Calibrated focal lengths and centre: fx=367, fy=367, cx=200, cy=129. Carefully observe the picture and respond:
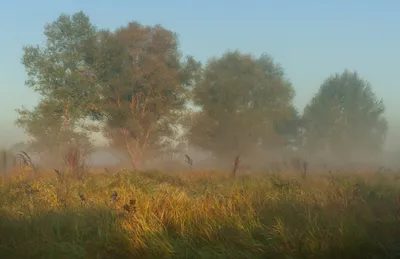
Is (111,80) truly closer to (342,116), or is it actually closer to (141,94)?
(141,94)

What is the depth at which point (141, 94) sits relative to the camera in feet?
89.2

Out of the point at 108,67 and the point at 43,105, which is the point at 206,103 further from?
the point at 43,105

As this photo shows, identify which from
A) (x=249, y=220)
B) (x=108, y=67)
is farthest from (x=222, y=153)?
(x=249, y=220)

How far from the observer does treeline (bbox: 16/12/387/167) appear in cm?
2558

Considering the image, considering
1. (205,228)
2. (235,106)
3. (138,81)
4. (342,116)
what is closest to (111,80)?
(138,81)

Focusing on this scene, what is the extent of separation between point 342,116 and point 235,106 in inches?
→ 661

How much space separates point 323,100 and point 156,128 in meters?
24.2

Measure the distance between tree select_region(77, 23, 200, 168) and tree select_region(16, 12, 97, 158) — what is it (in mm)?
1055

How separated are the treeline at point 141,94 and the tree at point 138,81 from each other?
7cm

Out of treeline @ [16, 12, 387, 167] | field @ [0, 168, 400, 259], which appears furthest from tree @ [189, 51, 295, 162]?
field @ [0, 168, 400, 259]

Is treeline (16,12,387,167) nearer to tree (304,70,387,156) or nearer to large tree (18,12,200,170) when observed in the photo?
large tree (18,12,200,170)

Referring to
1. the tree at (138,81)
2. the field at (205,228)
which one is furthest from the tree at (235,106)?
the field at (205,228)

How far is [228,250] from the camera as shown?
16.7 ft

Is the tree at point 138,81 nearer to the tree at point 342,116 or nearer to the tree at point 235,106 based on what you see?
the tree at point 235,106
